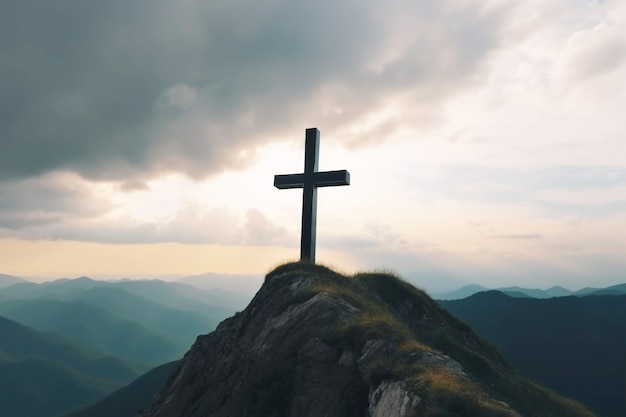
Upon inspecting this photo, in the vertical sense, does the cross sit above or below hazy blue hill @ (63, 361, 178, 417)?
above

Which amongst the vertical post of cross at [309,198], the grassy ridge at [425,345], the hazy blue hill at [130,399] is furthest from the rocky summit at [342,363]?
the hazy blue hill at [130,399]

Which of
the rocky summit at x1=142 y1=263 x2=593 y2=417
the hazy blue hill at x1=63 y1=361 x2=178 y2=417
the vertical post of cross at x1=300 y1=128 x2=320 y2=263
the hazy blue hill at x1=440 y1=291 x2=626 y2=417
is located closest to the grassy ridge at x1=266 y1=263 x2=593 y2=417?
the rocky summit at x1=142 y1=263 x2=593 y2=417

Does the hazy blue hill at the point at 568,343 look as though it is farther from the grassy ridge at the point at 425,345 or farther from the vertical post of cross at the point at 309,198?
the vertical post of cross at the point at 309,198

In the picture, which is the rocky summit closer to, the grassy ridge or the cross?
the grassy ridge

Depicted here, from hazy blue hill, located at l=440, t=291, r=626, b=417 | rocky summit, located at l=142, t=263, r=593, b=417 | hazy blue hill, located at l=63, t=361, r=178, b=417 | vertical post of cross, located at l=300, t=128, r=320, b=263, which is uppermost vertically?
vertical post of cross, located at l=300, t=128, r=320, b=263

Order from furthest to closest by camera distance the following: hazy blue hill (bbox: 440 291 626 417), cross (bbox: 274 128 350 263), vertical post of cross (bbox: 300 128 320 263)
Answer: hazy blue hill (bbox: 440 291 626 417) < vertical post of cross (bbox: 300 128 320 263) < cross (bbox: 274 128 350 263)

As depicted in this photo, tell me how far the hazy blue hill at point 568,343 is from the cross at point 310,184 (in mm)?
87926

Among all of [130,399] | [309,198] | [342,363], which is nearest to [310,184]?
[309,198]

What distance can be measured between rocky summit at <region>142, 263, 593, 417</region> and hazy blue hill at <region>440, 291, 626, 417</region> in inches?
3439

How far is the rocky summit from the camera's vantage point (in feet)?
40.4

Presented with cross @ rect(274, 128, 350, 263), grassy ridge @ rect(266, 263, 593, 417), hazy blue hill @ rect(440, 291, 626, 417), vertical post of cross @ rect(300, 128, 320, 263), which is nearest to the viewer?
grassy ridge @ rect(266, 263, 593, 417)

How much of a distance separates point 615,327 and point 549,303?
19102 millimetres

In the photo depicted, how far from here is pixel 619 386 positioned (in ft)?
312

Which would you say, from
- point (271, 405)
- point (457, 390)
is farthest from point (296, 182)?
point (457, 390)
